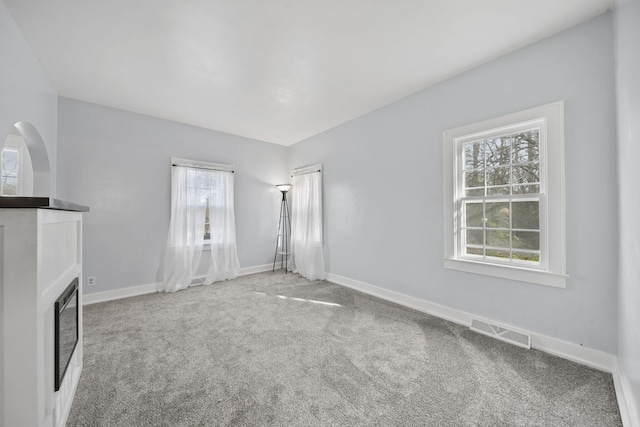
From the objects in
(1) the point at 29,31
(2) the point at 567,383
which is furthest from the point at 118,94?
(2) the point at 567,383

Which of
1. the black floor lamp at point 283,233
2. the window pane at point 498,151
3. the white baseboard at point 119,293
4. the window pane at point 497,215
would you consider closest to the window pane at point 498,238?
the window pane at point 497,215

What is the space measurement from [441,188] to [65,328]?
3312 millimetres

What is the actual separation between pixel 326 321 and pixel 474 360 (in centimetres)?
139

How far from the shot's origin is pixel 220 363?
202 centimetres

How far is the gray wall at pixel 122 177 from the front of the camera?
3.31 m

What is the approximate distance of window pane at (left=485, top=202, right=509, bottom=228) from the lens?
247 centimetres

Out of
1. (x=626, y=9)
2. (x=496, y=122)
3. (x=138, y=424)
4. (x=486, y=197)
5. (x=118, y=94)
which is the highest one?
(x=118, y=94)

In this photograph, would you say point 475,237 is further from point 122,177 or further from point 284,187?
point 122,177

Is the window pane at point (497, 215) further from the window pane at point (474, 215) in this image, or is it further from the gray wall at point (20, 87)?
the gray wall at point (20, 87)

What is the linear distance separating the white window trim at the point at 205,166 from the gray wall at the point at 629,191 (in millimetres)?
4585

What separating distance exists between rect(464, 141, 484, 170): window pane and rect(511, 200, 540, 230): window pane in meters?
0.53

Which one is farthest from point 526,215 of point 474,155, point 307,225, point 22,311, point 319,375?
point 22,311

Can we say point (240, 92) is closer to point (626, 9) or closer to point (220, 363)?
point (220, 363)

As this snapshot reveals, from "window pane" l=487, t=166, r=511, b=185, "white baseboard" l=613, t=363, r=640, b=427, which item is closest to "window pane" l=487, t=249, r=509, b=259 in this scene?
"window pane" l=487, t=166, r=511, b=185
